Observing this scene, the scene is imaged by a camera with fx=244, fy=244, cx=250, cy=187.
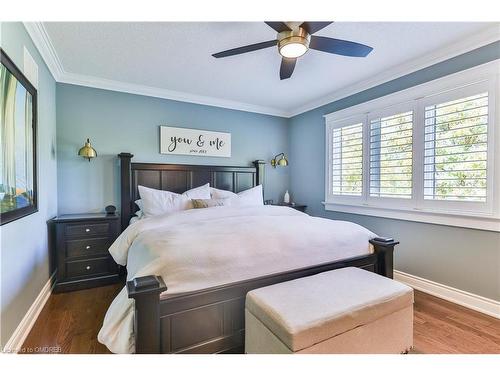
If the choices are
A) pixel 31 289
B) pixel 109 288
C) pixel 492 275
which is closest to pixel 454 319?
pixel 492 275

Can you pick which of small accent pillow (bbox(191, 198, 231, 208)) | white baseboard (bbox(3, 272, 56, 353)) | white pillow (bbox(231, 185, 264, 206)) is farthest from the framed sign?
white baseboard (bbox(3, 272, 56, 353))

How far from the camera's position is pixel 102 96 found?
3334 millimetres

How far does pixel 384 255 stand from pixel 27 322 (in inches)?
123

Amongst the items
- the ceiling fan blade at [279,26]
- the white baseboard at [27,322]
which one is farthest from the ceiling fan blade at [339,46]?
the white baseboard at [27,322]

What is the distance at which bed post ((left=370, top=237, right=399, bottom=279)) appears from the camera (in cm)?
224

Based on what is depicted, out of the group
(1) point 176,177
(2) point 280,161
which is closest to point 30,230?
(1) point 176,177

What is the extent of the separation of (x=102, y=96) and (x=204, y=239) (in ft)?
9.20

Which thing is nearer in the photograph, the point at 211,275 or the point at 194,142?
the point at 211,275

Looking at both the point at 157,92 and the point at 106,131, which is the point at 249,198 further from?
the point at 106,131

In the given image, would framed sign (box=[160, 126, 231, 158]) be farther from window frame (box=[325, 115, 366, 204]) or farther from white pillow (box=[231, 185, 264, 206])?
window frame (box=[325, 115, 366, 204])

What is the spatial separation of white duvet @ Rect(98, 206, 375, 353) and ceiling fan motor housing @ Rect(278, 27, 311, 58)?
1.47 meters

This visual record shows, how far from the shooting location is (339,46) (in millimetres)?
1992

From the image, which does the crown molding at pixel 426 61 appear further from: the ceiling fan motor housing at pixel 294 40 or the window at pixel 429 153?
the ceiling fan motor housing at pixel 294 40
